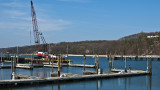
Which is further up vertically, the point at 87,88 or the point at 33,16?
the point at 33,16

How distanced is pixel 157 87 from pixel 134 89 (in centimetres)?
507

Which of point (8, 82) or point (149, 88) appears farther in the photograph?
point (149, 88)

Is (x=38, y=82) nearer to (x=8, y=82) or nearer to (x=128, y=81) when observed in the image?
(x=8, y=82)

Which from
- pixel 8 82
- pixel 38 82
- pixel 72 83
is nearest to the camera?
pixel 8 82

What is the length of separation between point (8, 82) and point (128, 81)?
2149 centimetres

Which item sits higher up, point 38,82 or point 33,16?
point 33,16

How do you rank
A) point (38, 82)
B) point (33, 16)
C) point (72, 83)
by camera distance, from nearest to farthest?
point (38, 82) < point (72, 83) < point (33, 16)

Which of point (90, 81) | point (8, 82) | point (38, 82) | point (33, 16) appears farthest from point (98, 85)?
point (33, 16)

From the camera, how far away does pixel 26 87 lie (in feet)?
130

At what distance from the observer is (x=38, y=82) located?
137 ft

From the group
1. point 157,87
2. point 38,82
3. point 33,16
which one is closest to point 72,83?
point 38,82

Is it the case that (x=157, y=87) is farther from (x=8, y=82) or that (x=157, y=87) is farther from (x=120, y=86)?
(x=8, y=82)

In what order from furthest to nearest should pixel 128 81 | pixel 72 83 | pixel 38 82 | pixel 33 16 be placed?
pixel 33 16 → pixel 128 81 → pixel 72 83 → pixel 38 82

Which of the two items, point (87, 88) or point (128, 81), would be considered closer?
point (87, 88)
